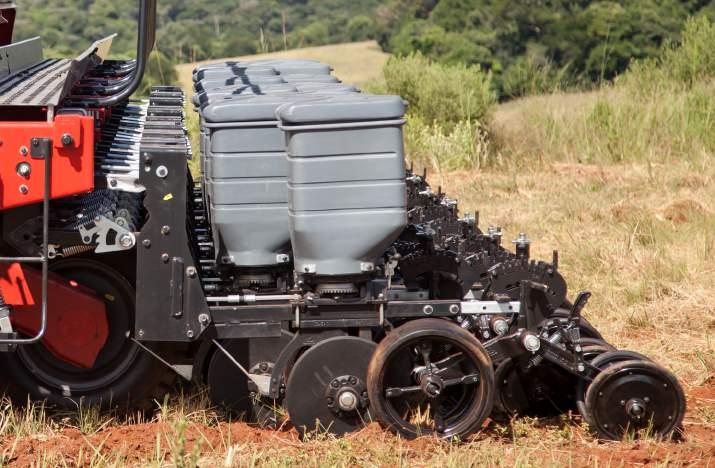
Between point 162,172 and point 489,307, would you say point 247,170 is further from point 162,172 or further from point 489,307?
point 489,307

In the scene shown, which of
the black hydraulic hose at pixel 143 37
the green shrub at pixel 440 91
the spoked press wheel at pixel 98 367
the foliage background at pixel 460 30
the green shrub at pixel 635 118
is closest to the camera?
the black hydraulic hose at pixel 143 37

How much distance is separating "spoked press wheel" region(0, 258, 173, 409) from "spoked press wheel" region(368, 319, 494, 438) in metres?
1.29

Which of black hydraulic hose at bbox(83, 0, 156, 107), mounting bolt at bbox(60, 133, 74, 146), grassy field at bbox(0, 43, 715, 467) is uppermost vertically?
black hydraulic hose at bbox(83, 0, 156, 107)

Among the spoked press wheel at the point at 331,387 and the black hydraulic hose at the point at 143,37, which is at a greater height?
the black hydraulic hose at the point at 143,37

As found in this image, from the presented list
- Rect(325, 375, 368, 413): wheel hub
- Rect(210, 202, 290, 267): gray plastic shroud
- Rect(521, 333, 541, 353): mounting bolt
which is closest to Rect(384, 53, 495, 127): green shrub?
Rect(210, 202, 290, 267): gray plastic shroud

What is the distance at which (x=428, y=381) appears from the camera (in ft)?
17.3

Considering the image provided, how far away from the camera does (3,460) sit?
5.06 m

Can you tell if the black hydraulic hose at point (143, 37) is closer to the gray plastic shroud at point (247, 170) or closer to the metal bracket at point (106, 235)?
the gray plastic shroud at point (247, 170)

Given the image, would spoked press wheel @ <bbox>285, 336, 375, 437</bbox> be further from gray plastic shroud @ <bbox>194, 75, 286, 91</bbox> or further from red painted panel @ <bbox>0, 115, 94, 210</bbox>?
gray plastic shroud @ <bbox>194, 75, 286, 91</bbox>

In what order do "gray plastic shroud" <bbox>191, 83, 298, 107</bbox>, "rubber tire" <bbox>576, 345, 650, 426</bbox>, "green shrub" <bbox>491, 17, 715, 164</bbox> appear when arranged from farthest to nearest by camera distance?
1. "green shrub" <bbox>491, 17, 715, 164</bbox>
2. "gray plastic shroud" <bbox>191, 83, 298, 107</bbox>
3. "rubber tire" <bbox>576, 345, 650, 426</bbox>

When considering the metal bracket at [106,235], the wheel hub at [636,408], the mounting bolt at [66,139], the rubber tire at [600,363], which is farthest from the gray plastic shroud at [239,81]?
the wheel hub at [636,408]

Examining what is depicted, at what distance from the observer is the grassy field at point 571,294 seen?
5.14 meters

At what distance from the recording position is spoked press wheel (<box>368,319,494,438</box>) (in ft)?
17.3

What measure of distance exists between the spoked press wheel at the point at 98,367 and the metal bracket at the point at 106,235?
0.46m
